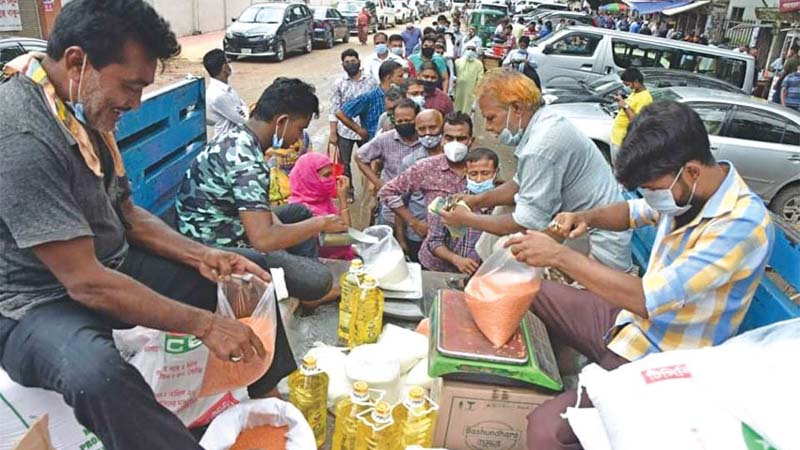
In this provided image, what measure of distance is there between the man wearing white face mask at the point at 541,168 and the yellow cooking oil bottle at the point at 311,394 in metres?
1.16

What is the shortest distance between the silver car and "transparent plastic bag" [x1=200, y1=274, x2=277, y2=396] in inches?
253

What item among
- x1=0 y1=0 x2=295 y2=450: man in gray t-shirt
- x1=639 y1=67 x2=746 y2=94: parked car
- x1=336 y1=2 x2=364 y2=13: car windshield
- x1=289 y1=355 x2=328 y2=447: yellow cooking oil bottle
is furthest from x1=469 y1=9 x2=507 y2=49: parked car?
x1=0 y1=0 x2=295 y2=450: man in gray t-shirt

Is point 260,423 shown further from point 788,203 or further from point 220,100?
point 788,203

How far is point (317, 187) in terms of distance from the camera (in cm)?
367

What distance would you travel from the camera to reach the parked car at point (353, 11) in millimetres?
24078

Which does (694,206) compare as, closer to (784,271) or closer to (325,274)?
(784,271)

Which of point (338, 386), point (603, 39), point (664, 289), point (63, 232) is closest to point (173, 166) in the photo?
point (338, 386)

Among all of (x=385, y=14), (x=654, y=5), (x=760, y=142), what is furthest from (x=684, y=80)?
(x=385, y=14)

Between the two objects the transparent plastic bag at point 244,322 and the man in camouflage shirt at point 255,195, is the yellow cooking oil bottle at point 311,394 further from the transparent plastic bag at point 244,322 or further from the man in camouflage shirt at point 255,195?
the man in camouflage shirt at point 255,195

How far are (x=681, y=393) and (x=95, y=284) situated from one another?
1.61 metres

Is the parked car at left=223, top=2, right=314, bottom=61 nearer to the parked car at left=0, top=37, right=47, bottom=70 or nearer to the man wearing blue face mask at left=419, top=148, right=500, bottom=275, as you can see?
the parked car at left=0, top=37, right=47, bottom=70

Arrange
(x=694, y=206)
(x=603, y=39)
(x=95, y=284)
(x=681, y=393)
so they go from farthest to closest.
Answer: (x=603, y=39)
(x=694, y=206)
(x=95, y=284)
(x=681, y=393)

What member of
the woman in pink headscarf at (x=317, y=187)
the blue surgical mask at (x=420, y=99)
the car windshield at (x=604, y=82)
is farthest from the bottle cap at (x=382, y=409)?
the car windshield at (x=604, y=82)

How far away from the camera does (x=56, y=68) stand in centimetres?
162
